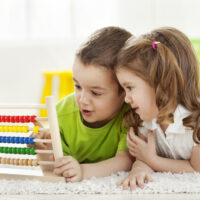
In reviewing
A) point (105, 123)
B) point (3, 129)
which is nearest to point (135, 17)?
point (105, 123)

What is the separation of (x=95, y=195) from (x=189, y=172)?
13.4 inches

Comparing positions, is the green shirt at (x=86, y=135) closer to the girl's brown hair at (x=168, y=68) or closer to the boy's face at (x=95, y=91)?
the boy's face at (x=95, y=91)

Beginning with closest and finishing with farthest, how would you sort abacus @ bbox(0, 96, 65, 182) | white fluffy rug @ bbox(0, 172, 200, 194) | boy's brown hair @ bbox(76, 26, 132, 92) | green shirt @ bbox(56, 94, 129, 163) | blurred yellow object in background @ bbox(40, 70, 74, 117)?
white fluffy rug @ bbox(0, 172, 200, 194) → abacus @ bbox(0, 96, 65, 182) → boy's brown hair @ bbox(76, 26, 132, 92) → green shirt @ bbox(56, 94, 129, 163) → blurred yellow object in background @ bbox(40, 70, 74, 117)

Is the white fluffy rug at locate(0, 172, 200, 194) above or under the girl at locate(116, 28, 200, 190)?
under

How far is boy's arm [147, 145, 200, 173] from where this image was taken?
115cm

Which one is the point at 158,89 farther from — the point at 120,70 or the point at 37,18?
the point at 37,18

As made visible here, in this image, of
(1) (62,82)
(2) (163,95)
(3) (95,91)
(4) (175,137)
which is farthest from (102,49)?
(1) (62,82)

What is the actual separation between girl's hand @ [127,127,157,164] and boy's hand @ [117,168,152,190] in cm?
9

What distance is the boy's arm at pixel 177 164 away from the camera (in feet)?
3.77

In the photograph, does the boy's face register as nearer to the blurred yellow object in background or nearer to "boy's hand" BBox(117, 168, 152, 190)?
"boy's hand" BBox(117, 168, 152, 190)

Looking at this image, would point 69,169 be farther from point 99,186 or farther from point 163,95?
point 163,95

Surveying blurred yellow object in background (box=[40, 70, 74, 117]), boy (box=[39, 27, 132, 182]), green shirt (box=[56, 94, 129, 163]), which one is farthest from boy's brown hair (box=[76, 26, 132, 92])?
blurred yellow object in background (box=[40, 70, 74, 117])

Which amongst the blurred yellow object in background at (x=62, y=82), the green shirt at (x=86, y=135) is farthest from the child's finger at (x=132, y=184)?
the blurred yellow object in background at (x=62, y=82)

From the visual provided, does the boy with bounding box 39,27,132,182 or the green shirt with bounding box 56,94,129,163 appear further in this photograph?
the green shirt with bounding box 56,94,129,163
